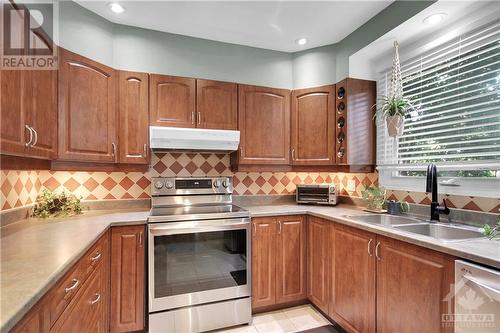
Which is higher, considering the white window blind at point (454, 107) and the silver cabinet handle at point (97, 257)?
the white window blind at point (454, 107)

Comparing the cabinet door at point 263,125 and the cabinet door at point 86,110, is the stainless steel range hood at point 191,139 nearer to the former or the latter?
the cabinet door at point 263,125

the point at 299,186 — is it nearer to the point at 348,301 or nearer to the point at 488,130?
the point at 348,301

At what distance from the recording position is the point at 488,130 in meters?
1.61

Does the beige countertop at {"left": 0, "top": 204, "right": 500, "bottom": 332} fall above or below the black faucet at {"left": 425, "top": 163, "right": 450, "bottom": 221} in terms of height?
below

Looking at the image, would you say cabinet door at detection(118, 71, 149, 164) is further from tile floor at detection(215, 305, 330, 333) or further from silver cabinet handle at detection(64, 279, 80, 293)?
tile floor at detection(215, 305, 330, 333)

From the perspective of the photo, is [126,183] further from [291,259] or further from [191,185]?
[291,259]

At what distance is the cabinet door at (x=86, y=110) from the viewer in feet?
5.96

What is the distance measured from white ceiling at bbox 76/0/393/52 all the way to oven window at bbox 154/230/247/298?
5.66 ft

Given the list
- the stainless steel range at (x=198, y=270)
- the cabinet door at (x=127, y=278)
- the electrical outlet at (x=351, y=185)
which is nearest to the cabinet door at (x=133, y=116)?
the stainless steel range at (x=198, y=270)

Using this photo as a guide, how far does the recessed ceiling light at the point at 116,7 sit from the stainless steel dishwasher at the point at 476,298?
2.60 meters

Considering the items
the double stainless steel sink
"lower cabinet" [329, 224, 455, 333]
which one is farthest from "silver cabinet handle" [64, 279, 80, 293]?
the double stainless steel sink

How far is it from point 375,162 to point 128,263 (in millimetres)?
2271

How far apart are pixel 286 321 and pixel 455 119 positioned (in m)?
2.03

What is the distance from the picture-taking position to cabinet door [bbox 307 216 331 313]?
208 centimetres
